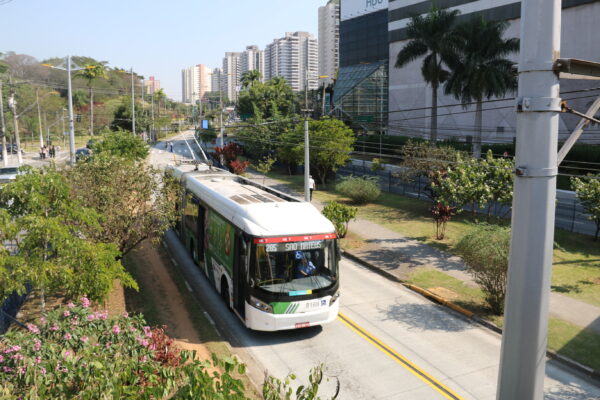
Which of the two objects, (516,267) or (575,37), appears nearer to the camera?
(516,267)

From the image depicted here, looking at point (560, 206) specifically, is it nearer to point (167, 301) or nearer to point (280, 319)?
point (280, 319)

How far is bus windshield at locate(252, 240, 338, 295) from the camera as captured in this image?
12633mm

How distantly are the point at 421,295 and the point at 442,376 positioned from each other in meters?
6.05

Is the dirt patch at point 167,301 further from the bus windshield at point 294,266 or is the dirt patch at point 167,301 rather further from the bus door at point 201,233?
the bus windshield at point 294,266

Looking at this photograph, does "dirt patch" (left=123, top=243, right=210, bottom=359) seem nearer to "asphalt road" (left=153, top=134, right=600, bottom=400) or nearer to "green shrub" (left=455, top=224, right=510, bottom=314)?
"asphalt road" (left=153, top=134, right=600, bottom=400)

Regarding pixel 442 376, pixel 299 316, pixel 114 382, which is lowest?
pixel 442 376

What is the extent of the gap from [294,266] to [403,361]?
3512 millimetres

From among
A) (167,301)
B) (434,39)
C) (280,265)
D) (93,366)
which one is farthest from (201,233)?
(434,39)

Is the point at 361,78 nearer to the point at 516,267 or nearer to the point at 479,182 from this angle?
the point at 479,182

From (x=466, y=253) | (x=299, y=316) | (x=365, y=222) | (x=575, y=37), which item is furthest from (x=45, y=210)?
(x=575, y=37)

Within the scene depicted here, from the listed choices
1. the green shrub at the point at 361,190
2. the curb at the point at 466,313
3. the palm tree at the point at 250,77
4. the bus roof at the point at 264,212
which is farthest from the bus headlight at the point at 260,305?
the palm tree at the point at 250,77

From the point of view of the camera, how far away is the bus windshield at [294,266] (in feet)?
41.4

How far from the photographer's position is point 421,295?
17484 mm

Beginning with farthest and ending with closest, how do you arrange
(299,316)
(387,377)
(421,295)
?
(421,295)
(299,316)
(387,377)
